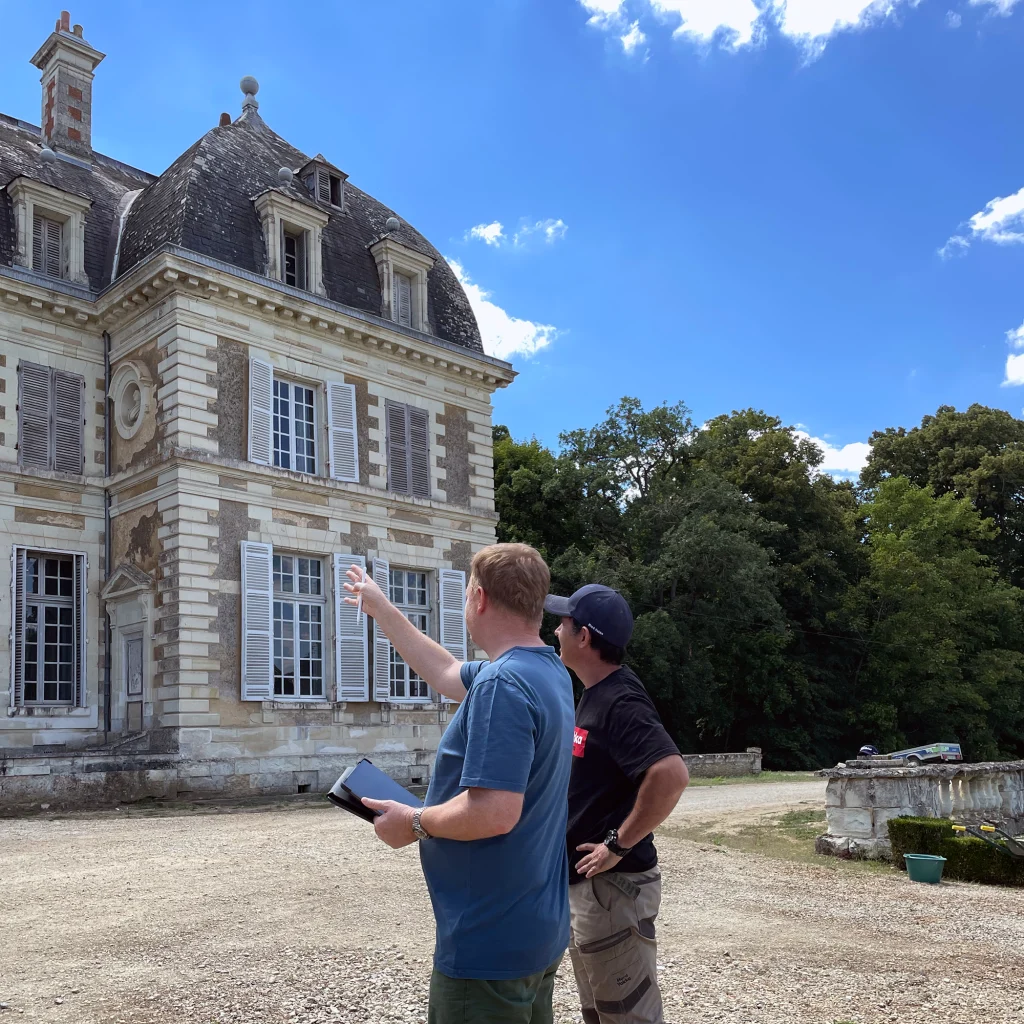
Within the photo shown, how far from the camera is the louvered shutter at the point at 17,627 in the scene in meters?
15.0

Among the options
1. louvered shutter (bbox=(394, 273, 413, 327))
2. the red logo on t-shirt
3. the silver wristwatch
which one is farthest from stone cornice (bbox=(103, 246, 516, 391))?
the silver wristwatch

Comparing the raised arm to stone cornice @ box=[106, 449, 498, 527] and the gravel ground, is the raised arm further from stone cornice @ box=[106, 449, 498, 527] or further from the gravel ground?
stone cornice @ box=[106, 449, 498, 527]

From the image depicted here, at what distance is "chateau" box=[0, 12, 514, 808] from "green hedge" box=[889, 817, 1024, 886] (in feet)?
30.8

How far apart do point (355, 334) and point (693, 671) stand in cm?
1340

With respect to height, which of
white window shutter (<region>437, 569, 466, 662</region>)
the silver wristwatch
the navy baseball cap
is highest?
white window shutter (<region>437, 569, 466, 662</region>)

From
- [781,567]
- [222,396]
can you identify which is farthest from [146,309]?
[781,567]

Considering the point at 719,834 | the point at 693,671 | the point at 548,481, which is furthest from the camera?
the point at 548,481

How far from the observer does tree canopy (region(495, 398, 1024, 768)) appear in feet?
88.9

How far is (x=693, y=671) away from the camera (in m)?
26.6

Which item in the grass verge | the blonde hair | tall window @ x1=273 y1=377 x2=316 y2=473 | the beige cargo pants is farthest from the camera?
the grass verge

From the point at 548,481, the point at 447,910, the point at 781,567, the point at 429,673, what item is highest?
the point at 548,481

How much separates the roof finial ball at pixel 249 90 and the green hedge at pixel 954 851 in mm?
17623

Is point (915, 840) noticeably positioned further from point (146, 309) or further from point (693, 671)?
point (693, 671)

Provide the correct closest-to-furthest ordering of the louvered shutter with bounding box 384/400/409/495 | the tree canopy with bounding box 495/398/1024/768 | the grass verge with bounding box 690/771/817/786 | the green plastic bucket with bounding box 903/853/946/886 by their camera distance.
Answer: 1. the green plastic bucket with bounding box 903/853/946/886
2. the louvered shutter with bounding box 384/400/409/495
3. the grass verge with bounding box 690/771/817/786
4. the tree canopy with bounding box 495/398/1024/768
